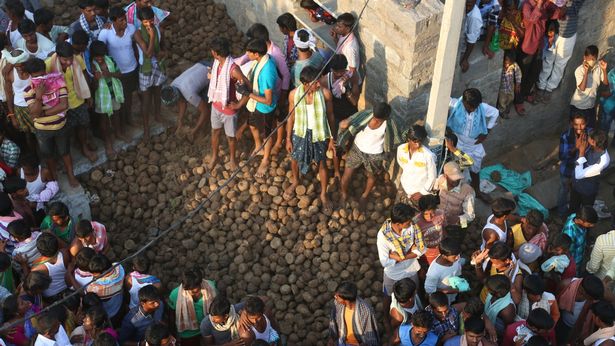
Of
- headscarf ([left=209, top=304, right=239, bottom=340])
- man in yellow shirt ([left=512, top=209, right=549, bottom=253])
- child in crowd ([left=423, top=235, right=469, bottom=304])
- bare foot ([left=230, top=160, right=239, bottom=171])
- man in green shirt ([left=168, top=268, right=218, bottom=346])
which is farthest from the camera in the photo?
bare foot ([left=230, top=160, right=239, bottom=171])

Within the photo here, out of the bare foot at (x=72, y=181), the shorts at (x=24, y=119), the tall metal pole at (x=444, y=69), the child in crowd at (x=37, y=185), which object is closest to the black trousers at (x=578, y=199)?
the tall metal pole at (x=444, y=69)

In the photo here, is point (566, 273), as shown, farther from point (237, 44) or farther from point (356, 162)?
point (237, 44)

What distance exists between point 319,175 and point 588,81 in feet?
10.5

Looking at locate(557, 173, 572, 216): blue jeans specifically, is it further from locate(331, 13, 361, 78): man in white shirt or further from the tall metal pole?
locate(331, 13, 361, 78): man in white shirt

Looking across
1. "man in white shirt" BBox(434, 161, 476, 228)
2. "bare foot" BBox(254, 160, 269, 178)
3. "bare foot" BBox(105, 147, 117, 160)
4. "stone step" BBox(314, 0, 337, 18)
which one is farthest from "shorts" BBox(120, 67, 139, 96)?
"man in white shirt" BBox(434, 161, 476, 228)

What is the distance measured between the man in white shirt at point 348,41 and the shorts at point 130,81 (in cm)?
210

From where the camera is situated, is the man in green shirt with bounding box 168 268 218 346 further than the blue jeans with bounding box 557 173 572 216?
No

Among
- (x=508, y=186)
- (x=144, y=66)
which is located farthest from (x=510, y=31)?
(x=144, y=66)

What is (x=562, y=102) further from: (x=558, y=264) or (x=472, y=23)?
(x=558, y=264)

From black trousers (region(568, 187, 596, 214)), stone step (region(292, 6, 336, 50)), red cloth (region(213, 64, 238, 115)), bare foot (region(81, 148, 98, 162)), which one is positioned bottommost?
black trousers (region(568, 187, 596, 214))

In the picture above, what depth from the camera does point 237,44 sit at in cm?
1042

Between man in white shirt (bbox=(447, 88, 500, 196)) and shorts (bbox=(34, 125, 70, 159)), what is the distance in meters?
3.75

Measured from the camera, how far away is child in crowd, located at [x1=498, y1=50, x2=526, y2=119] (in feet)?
30.5

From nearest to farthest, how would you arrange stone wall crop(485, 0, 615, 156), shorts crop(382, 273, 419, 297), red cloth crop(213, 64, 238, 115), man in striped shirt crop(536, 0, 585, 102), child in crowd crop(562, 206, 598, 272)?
shorts crop(382, 273, 419, 297) < child in crowd crop(562, 206, 598, 272) < red cloth crop(213, 64, 238, 115) < man in striped shirt crop(536, 0, 585, 102) < stone wall crop(485, 0, 615, 156)
